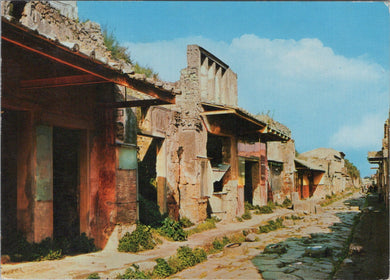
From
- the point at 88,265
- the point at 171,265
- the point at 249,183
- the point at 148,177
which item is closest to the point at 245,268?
the point at 171,265

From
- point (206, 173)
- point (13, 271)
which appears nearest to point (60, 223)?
point (13, 271)

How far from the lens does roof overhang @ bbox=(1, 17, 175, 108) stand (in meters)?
4.78

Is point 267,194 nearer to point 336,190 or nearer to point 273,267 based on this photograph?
point 273,267

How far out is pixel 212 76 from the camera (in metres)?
13.9

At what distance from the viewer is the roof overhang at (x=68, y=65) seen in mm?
Result: 4780

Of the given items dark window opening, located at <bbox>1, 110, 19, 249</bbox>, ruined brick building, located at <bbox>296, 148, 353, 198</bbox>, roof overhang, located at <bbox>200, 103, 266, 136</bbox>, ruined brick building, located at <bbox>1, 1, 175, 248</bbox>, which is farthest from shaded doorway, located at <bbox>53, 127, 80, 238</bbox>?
ruined brick building, located at <bbox>296, 148, 353, 198</bbox>

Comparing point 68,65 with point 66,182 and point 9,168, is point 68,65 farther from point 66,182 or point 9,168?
point 66,182

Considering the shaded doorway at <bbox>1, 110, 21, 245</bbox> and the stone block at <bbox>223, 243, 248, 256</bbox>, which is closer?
the shaded doorway at <bbox>1, 110, 21, 245</bbox>

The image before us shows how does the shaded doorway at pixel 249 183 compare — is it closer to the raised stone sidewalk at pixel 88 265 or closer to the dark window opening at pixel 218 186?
the dark window opening at pixel 218 186

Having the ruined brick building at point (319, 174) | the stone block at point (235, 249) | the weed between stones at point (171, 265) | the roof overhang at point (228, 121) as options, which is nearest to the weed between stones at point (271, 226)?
the stone block at point (235, 249)

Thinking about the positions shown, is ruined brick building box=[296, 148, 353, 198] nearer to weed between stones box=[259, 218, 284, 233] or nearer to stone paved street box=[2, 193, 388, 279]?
weed between stones box=[259, 218, 284, 233]

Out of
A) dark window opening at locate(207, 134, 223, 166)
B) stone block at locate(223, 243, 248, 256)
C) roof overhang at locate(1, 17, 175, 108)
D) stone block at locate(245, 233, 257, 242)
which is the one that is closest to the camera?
roof overhang at locate(1, 17, 175, 108)

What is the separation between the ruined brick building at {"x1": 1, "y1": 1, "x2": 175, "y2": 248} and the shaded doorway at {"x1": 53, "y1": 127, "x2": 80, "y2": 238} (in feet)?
0.07

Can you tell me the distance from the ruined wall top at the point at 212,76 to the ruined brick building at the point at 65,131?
3.75 m
